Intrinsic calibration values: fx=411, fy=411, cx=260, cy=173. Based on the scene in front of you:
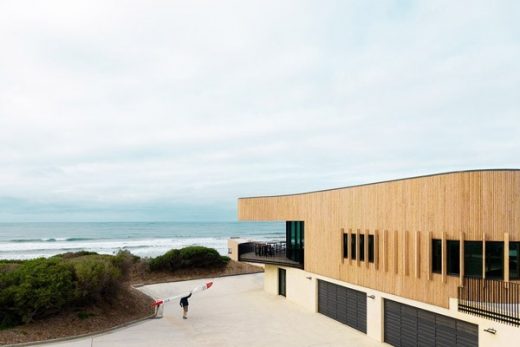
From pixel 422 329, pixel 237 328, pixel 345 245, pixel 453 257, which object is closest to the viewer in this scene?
pixel 453 257

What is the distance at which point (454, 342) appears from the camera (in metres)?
12.5

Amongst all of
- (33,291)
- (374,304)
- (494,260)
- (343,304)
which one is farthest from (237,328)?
(494,260)

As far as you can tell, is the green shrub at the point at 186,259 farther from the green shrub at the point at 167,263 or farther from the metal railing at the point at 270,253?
the metal railing at the point at 270,253

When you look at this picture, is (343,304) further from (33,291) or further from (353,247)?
(33,291)

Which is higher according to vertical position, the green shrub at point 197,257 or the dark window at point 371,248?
the dark window at point 371,248

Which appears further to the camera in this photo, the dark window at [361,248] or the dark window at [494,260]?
the dark window at [361,248]

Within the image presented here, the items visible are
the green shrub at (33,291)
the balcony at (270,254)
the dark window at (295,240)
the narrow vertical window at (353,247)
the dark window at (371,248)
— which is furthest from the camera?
the dark window at (295,240)

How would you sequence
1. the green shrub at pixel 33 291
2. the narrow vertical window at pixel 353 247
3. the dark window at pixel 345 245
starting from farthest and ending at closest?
1. the dark window at pixel 345 245
2. the narrow vertical window at pixel 353 247
3. the green shrub at pixel 33 291

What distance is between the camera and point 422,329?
13.7 meters

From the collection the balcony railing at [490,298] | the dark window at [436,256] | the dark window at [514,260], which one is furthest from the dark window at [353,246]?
the dark window at [514,260]

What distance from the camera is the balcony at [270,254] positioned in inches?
880

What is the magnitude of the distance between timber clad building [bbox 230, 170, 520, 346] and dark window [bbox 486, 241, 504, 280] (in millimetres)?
26

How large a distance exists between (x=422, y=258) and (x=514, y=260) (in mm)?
2642

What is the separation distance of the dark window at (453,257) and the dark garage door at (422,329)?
1450 millimetres
